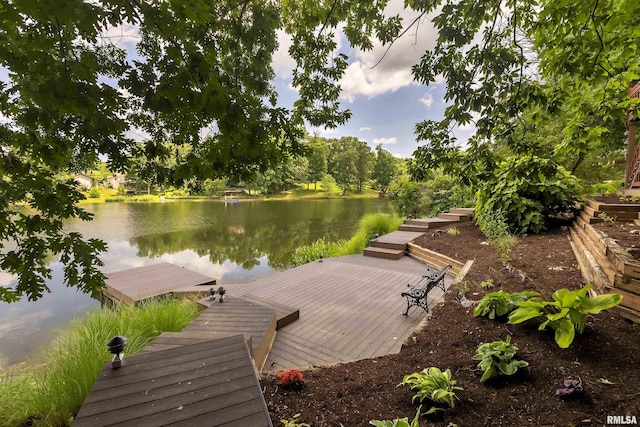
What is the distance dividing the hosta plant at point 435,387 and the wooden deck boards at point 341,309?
121 cm

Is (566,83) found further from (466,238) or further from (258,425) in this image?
(258,425)

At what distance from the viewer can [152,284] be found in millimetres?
6387

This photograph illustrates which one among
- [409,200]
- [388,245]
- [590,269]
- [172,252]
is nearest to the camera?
[590,269]

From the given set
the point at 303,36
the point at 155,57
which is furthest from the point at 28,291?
the point at 303,36

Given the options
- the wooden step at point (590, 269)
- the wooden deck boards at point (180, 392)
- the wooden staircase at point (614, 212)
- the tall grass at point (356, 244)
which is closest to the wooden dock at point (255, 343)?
the wooden deck boards at point (180, 392)

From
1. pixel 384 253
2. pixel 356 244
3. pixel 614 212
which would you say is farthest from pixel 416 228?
pixel 614 212

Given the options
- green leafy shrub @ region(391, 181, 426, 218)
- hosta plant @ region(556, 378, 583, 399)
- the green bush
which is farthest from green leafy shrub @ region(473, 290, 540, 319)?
green leafy shrub @ region(391, 181, 426, 218)

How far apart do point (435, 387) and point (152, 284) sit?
6534 millimetres

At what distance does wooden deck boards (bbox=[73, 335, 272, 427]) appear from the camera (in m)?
1.58

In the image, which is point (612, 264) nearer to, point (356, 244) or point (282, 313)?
point (282, 313)

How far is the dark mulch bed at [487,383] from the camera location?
165 cm

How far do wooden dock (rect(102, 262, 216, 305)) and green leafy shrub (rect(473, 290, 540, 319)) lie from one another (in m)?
4.68

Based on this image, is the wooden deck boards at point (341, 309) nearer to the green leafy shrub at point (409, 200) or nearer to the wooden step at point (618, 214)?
the wooden step at point (618, 214)

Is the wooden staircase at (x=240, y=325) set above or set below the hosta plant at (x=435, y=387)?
below
